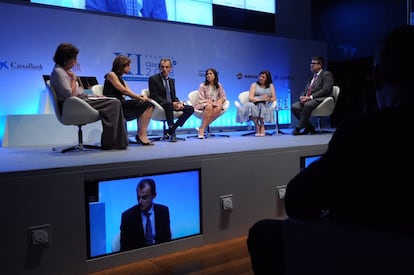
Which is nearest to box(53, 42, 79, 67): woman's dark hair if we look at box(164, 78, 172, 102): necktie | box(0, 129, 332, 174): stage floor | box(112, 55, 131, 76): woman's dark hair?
box(112, 55, 131, 76): woman's dark hair

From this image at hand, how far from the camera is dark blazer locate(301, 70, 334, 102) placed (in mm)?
5855

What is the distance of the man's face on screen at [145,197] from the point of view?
273 centimetres

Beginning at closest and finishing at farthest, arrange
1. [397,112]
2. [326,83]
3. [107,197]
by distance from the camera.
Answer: [397,112], [107,197], [326,83]

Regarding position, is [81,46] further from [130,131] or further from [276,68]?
[276,68]

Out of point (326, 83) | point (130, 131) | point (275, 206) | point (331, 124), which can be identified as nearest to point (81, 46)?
point (130, 131)

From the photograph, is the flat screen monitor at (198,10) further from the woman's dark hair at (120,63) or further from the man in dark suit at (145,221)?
the man in dark suit at (145,221)

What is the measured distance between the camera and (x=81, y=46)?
6.01 metres

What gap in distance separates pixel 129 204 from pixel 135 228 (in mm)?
162

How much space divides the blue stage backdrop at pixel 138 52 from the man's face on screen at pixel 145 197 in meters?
3.27

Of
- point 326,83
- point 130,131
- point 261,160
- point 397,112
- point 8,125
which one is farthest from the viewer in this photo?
point 130,131

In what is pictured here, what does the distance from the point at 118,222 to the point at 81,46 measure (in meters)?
4.02

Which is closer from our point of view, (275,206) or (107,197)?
(107,197)

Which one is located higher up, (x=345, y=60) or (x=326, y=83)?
(x=345, y=60)

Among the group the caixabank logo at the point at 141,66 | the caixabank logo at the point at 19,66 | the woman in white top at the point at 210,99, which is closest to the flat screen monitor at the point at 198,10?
the caixabank logo at the point at 141,66
